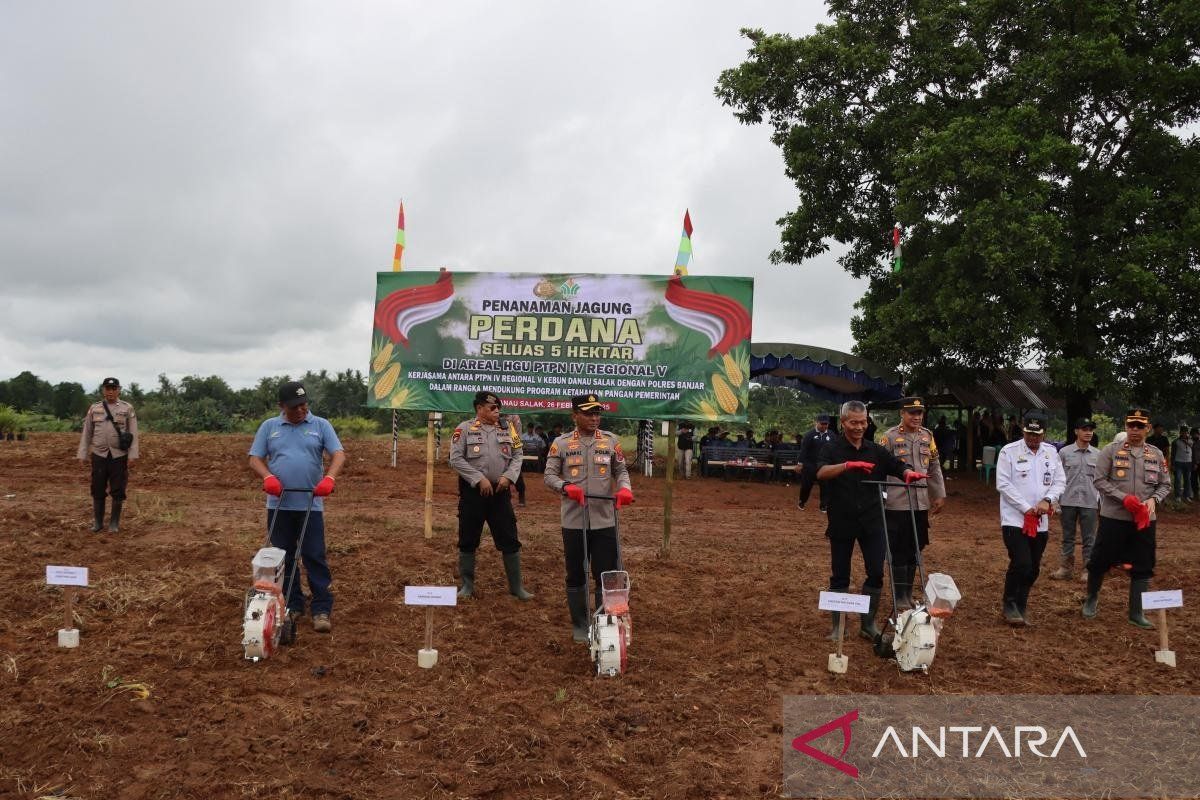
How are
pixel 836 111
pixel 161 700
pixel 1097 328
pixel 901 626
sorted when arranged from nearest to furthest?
pixel 161 700
pixel 901 626
pixel 1097 328
pixel 836 111

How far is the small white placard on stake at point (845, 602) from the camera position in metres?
5.27

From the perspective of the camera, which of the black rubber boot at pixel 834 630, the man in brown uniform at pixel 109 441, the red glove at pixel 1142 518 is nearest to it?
the black rubber boot at pixel 834 630

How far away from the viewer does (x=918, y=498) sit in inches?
247

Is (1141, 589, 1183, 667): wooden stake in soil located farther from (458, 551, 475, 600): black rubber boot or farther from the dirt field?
(458, 551, 475, 600): black rubber boot

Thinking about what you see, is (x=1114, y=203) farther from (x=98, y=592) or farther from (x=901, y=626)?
(x=98, y=592)

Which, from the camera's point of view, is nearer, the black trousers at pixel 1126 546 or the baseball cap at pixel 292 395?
the baseball cap at pixel 292 395

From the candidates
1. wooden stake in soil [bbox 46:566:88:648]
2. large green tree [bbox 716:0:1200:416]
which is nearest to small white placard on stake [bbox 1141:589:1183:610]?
wooden stake in soil [bbox 46:566:88:648]

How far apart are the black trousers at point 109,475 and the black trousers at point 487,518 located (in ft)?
17.0

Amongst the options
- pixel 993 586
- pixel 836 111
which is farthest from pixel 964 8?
pixel 993 586

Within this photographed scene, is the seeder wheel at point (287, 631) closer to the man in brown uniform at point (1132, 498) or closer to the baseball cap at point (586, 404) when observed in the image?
the baseball cap at point (586, 404)

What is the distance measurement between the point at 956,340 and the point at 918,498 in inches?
444

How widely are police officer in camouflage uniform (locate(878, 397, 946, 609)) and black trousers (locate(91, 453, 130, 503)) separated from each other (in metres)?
8.70

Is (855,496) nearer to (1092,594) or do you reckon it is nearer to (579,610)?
(579,610)

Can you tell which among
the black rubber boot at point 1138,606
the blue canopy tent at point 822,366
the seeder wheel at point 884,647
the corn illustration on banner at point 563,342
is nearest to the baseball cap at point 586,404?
the seeder wheel at point 884,647
